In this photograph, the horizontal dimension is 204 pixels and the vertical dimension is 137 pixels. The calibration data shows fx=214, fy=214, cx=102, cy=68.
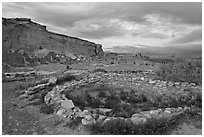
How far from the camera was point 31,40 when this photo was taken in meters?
34.5

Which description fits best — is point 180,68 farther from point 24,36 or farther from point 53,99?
point 24,36

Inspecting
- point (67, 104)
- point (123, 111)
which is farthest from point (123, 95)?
point (67, 104)

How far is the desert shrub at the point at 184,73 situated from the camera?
1112 centimetres

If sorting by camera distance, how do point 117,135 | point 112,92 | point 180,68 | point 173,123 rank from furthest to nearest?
point 180,68 → point 112,92 → point 173,123 → point 117,135

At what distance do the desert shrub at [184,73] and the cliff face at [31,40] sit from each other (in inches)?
749

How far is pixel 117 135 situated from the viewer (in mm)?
5336

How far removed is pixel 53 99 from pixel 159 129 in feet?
14.2

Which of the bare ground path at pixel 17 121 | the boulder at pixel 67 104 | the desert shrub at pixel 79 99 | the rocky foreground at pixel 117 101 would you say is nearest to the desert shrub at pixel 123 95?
the rocky foreground at pixel 117 101

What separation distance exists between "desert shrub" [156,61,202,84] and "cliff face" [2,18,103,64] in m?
19.0

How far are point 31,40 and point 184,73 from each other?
28.0m

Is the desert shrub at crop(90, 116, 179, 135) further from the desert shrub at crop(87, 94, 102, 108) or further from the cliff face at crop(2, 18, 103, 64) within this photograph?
the cliff face at crop(2, 18, 103, 64)

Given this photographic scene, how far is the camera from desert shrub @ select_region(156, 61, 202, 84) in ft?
36.5

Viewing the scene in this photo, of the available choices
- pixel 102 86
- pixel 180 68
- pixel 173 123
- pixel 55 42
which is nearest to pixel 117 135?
pixel 173 123

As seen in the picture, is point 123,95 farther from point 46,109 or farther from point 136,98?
point 46,109
